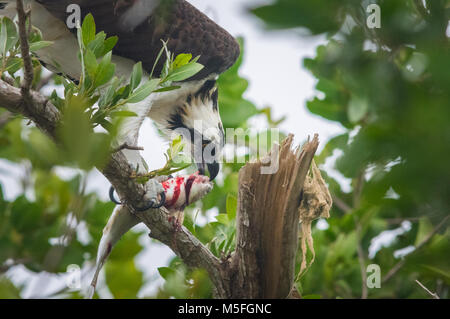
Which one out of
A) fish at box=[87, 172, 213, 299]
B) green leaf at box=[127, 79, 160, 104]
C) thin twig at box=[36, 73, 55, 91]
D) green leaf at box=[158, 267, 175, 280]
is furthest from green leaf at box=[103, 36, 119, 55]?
thin twig at box=[36, 73, 55, 91]

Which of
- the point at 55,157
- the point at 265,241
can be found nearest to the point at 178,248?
the point at 265,241

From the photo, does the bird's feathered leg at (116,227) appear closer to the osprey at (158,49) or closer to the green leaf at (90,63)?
the osprey at (158,49)

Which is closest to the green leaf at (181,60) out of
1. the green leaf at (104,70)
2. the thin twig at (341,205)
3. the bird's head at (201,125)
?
the green leaf at (104,70)

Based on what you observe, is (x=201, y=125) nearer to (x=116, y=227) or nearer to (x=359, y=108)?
(x=116, y=227)

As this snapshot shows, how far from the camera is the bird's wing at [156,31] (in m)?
2.07

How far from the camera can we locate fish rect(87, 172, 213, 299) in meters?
1.99

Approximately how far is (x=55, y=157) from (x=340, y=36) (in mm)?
420

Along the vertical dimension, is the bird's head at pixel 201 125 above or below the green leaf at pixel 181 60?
below

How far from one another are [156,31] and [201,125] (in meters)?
0.70

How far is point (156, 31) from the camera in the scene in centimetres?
222

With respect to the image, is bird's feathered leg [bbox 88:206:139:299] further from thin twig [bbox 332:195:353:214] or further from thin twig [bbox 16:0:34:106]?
thin twig [bbox 332:195:353:214]

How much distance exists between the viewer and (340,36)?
21.4 inches

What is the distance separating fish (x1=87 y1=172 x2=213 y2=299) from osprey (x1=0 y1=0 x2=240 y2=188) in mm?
232

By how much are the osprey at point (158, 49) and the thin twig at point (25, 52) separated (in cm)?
36
